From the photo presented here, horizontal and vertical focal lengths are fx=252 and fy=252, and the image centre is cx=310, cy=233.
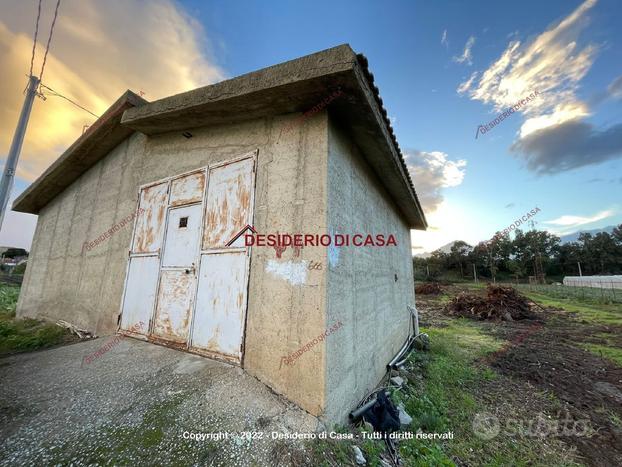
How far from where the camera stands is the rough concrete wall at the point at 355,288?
2.65 metres

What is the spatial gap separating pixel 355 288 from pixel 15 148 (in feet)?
28.2

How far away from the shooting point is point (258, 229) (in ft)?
9.90

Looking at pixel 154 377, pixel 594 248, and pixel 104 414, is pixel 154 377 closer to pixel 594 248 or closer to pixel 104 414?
pixel 104 414

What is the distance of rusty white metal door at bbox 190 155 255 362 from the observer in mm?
2971

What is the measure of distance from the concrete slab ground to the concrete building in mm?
280

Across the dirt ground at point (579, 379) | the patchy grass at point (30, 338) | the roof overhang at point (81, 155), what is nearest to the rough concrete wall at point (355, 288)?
the dirt ground at point (579, 379)

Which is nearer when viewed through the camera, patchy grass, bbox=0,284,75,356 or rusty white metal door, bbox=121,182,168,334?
rusty white metal door, bbox=121,182,168,334

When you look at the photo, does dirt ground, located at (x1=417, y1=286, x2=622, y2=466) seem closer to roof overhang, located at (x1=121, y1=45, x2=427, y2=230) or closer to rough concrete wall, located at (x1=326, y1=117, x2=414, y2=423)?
rough concrete wall, located at (x1=326, y1=117, x2=414, y2=423)

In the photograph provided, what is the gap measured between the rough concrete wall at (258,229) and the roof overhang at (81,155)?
22 centimetres

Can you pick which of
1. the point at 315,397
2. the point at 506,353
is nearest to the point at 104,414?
the point at 315,397

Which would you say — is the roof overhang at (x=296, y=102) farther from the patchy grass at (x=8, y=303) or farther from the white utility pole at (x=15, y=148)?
the patchy grass at (x=8, y=303)

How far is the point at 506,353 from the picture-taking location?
21.1 feet

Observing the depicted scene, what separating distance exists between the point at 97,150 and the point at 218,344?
5381 millimetres

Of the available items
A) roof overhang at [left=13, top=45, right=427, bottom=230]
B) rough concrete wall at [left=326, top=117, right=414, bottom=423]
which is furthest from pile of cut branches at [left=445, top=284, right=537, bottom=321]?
roof overhang at [left=13, top=45, right=427, bottom=230]
